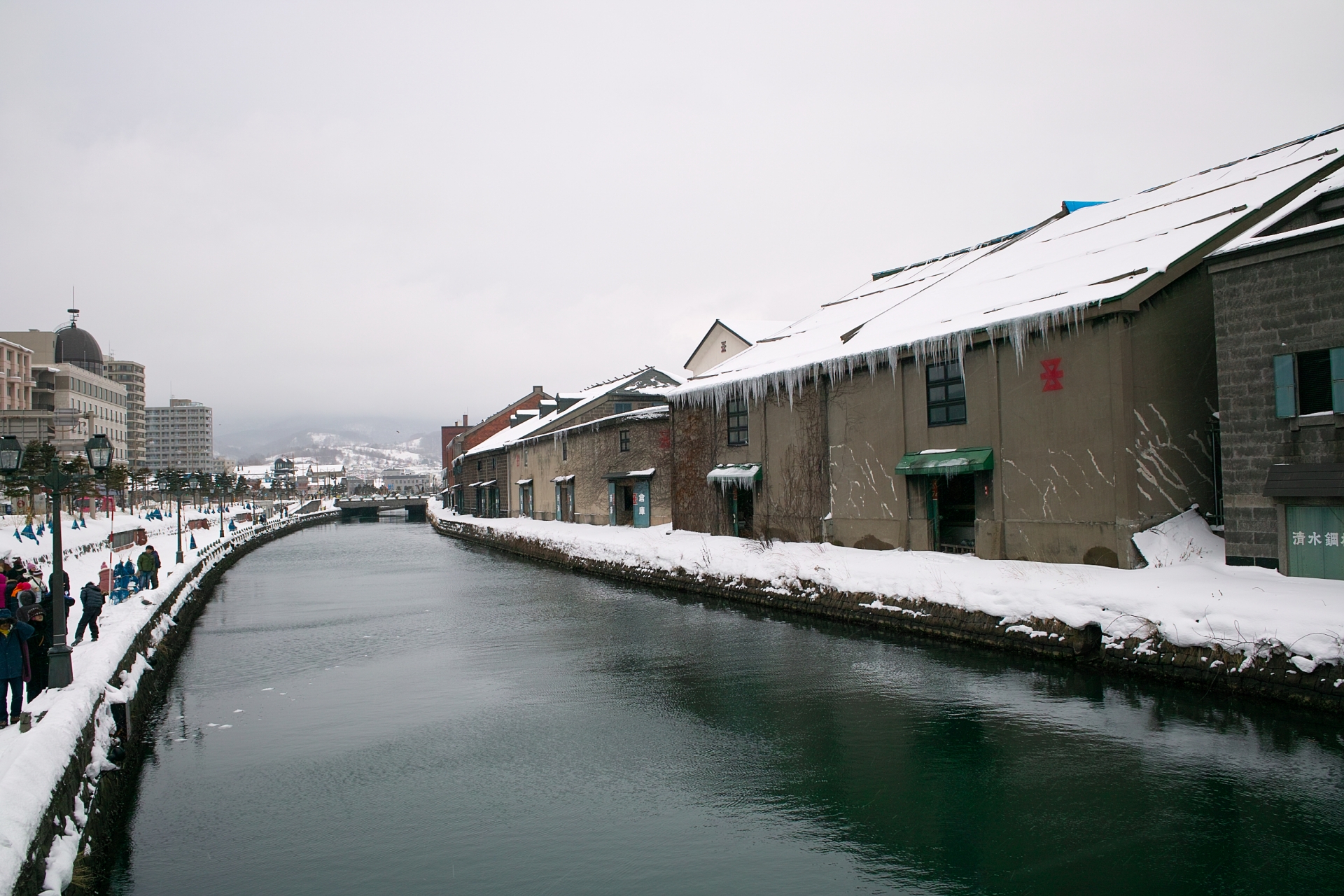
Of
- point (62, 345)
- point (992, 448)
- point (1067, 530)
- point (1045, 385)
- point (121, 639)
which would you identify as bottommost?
point (121, 639)

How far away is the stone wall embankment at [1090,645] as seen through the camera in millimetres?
12414

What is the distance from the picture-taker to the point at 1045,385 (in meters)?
20.6

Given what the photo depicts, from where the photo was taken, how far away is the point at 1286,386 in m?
15.4

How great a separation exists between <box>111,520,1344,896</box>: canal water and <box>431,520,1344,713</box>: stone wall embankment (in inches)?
14.7

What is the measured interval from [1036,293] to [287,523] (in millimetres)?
80453

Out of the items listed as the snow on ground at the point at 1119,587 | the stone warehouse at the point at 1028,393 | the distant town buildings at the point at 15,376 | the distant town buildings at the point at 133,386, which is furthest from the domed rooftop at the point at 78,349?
the snow on ground at the point at 1119,587

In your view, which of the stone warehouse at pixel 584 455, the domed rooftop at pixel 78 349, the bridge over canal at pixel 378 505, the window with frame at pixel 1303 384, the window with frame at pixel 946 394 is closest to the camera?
the window with frame at pixel 1303 384

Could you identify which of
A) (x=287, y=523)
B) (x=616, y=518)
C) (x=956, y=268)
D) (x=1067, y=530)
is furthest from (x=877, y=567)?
(x=287, y=523)

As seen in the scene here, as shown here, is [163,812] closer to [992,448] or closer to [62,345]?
[992,448]

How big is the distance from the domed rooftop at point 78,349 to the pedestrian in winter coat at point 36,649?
434ft

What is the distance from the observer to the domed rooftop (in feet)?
402

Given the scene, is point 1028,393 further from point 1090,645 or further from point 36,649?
point 36,649

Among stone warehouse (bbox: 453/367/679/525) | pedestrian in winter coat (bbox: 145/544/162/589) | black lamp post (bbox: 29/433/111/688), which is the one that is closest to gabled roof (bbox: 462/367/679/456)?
stone warehouse (bbox: 453/367/679/525)

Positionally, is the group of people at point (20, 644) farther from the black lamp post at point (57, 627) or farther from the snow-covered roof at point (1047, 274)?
the snow-covered roof at point (1047, 274)
